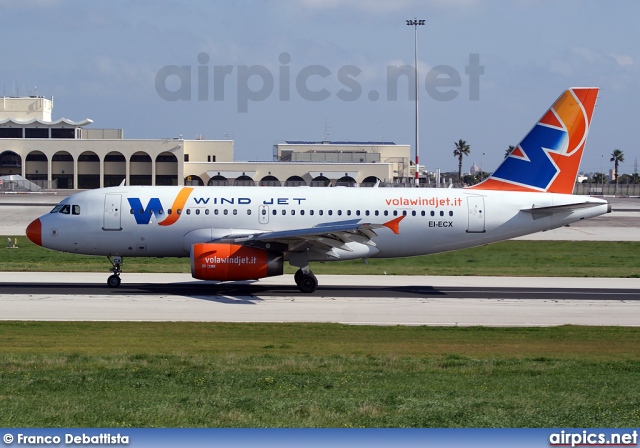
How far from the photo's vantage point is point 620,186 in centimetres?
15850

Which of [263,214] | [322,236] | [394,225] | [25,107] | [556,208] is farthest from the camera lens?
[25,107]

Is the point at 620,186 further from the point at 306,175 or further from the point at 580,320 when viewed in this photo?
the point at 580,320

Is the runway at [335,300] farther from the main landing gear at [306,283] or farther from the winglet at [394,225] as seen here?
the winglet at [394,225]

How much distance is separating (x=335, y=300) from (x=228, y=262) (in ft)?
13.0

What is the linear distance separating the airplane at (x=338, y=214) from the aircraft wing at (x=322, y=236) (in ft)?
0.19

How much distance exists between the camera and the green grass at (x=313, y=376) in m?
12.8

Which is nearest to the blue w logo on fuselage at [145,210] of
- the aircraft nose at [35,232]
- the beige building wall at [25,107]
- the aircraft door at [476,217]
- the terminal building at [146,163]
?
the aircraft nose at [35,232]

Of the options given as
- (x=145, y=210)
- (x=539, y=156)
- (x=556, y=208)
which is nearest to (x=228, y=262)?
(x=145, y=210)

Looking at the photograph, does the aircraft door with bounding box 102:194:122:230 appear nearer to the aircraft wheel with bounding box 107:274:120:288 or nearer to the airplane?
the airplane

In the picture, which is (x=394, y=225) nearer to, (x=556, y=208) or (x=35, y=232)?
(x=556, y=208)

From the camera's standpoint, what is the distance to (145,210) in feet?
106

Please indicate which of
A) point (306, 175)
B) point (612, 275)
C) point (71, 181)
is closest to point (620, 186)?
point (306, 175)

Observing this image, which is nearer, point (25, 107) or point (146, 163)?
point (146, 163)

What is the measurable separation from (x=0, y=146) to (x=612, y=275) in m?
87.9
